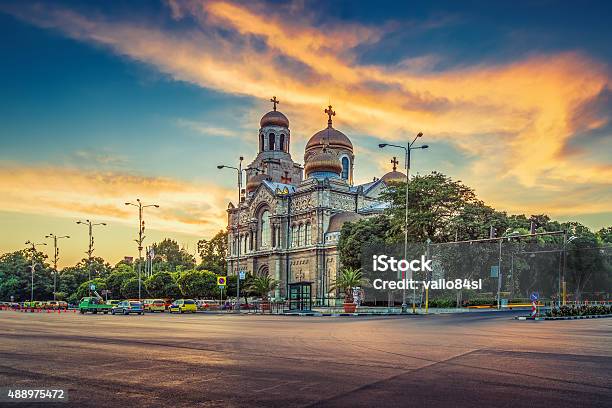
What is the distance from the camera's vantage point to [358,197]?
270ft

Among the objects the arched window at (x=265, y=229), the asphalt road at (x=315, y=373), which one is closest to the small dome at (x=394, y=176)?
the arched window at (x=265, y=229)

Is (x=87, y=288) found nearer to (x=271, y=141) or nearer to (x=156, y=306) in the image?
(x=156, y=306)

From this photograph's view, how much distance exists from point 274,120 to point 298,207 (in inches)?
789

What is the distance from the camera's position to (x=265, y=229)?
290 feet

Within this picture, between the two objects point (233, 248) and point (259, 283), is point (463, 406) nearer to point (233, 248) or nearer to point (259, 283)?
point (259, 283)

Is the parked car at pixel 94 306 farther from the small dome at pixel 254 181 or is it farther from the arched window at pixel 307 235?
the small dome at pixel 254 181

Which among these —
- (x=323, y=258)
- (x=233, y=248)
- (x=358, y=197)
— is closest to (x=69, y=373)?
(x=323, y=258)

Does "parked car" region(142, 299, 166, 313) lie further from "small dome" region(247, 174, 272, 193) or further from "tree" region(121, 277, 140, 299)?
"small dome" region(247, 174, 272, 193)

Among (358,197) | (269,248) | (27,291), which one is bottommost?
(27,291)

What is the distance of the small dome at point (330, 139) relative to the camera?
90.7 metres

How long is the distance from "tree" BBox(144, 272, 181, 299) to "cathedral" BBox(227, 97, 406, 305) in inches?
345

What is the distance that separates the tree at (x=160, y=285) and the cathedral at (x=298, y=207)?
8774 millimetres

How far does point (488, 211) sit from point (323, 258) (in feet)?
93.0

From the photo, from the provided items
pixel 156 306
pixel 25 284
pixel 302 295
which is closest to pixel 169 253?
pixel 25 284
